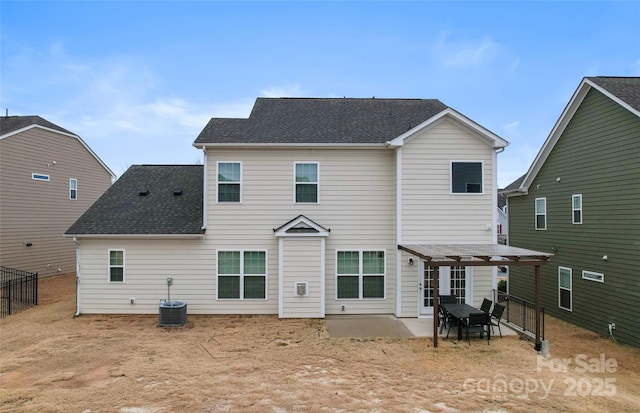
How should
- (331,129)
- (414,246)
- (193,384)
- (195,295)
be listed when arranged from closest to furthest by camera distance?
(193,384), (414,246), (195,295), (331,129)

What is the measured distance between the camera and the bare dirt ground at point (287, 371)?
5594 millimetres

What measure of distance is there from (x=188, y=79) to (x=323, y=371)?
794 inches

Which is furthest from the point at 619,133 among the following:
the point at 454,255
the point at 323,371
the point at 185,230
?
the point at 185,230

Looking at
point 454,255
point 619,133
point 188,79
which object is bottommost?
point 454,255

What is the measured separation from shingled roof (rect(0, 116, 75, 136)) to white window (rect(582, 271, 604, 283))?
83.8 feet

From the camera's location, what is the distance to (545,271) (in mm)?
13062

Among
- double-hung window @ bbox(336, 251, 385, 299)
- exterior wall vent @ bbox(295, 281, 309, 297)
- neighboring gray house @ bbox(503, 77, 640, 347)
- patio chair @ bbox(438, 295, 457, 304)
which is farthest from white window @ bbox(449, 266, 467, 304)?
exterior wall vent @ bbox(295, 281, 309, 297)

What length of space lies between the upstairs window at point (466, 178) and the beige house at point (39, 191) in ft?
66.3

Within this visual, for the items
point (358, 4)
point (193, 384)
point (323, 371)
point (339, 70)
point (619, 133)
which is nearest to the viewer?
point (193, 384)

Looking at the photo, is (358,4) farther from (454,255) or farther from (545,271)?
(545,271)

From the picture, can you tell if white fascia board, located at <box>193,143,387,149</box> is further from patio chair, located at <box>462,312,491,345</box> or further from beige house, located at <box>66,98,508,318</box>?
patio chair, located at <box>462,312,491,345</box>

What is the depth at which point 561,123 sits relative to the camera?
1213 cm

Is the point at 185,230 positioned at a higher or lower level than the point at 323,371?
higher

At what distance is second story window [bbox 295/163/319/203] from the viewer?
11.5 metres
